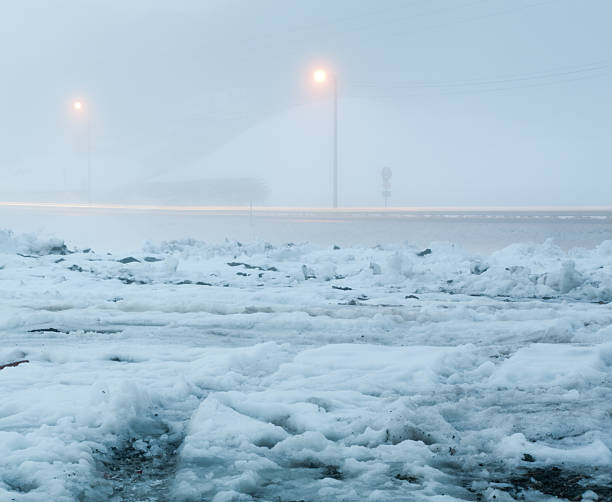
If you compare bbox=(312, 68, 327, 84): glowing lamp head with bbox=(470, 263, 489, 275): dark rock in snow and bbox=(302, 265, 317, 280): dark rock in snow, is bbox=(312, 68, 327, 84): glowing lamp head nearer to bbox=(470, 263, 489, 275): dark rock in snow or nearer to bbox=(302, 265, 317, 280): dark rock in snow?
bbox=(302, 265, 317, 280): dark rock in snow

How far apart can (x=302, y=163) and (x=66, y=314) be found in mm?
54403

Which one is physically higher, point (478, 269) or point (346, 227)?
point (346, 227)

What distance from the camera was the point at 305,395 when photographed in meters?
5.07

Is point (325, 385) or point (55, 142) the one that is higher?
point (55, 142)

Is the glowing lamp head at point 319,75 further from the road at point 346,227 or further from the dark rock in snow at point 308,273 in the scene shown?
the dark rock in snow at point 308,273

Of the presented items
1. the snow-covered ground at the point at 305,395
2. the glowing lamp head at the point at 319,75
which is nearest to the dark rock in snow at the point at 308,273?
the snow-covered ground at the point at 305,395

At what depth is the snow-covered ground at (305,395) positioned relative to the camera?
3670 millimetres

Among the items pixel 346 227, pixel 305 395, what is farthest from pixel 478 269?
pixel 346 227

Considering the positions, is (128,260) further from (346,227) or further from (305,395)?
(346,227)

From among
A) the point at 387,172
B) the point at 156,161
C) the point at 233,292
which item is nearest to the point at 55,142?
the point at 156,161

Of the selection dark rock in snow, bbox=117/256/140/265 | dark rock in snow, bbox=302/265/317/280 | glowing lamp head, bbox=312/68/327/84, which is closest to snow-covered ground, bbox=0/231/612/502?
dark rock in snow, bbox=302/265/317/280

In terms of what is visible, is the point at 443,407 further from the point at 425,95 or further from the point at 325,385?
the point at 425,95

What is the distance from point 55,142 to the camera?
9469 centimetres

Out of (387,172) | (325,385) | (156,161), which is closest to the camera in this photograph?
(325,385)
